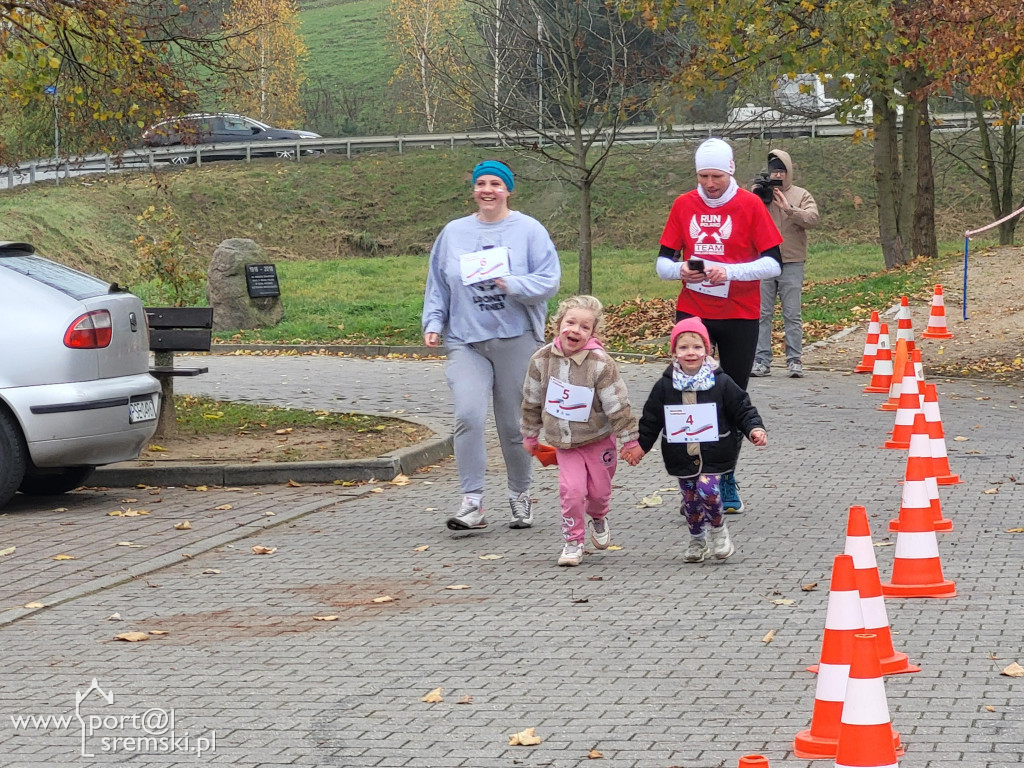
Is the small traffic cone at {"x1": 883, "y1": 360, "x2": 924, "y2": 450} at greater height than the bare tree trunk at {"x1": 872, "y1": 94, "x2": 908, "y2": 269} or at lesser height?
lesser

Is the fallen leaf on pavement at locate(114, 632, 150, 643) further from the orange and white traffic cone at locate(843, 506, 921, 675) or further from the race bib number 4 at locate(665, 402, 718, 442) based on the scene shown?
the orange and white traffic cone at locate(843, 506, 921, 675)

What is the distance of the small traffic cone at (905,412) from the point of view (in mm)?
9859

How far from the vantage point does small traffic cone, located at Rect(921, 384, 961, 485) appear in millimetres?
8867

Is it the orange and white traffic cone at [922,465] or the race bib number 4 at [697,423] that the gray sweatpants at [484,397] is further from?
the orange and white traffic cone at [922,465]

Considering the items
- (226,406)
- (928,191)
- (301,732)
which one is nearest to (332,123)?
(928,191)

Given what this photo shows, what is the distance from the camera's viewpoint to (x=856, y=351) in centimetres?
1870

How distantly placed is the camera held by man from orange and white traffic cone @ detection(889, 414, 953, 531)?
5.97 meters

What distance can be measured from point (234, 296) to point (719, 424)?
19118 mm

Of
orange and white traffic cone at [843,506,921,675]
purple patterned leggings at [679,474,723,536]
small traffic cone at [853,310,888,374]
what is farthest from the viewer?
small traffic cone at [853,310,888,374]

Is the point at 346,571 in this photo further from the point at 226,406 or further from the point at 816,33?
the point at 816,33

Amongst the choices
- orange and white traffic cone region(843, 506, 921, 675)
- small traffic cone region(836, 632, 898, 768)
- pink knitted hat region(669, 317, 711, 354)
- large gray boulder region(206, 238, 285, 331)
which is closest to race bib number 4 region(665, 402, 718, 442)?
pink knitted hat region(669, 317, 711, 354)

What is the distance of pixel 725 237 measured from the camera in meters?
8.66

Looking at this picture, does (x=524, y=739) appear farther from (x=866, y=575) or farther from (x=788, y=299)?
(x=788, y=299)

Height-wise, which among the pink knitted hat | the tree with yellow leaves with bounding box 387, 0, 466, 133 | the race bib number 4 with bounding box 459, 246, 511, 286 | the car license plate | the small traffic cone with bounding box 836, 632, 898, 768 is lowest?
the small traffic cone with bounding box 836, 632, 898, 768
